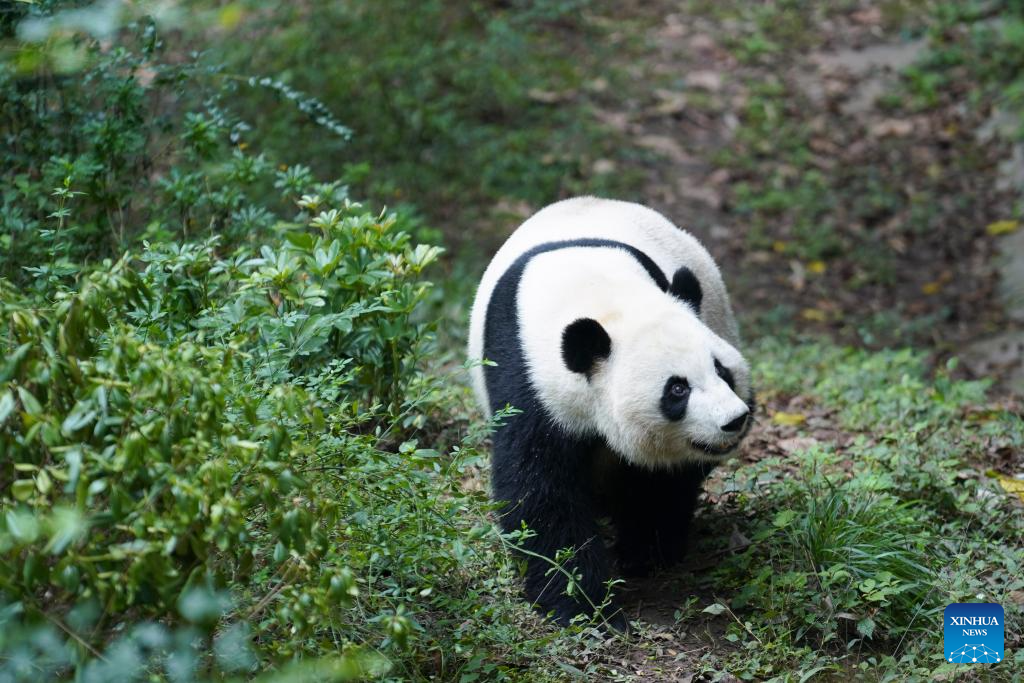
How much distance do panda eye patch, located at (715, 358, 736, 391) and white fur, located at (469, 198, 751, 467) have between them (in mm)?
22

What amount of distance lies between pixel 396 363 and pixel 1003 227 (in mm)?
7184

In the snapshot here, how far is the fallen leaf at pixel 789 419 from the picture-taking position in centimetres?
621

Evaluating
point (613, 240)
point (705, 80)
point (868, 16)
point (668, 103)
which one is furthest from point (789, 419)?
point (868, 16)

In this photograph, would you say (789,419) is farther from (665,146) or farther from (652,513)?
(665,146)

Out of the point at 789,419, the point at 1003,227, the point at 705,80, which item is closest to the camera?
the point at 789,419

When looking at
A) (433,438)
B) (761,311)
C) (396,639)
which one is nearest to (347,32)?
(761,311)

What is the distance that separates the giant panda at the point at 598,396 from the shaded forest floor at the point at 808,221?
0.35m

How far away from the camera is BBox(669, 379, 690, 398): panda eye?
12.8 ft

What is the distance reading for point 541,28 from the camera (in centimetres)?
1235

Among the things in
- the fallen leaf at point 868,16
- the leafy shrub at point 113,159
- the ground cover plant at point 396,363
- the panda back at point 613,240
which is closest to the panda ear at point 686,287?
Result: the panda back at point 613,240

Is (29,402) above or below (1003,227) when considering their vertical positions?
above

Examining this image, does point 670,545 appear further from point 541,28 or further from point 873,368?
point 541,28

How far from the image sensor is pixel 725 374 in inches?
160

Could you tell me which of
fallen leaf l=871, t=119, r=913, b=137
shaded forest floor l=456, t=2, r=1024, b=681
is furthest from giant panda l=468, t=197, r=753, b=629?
fallen leaf l=871, t=119, r=913, b=137
